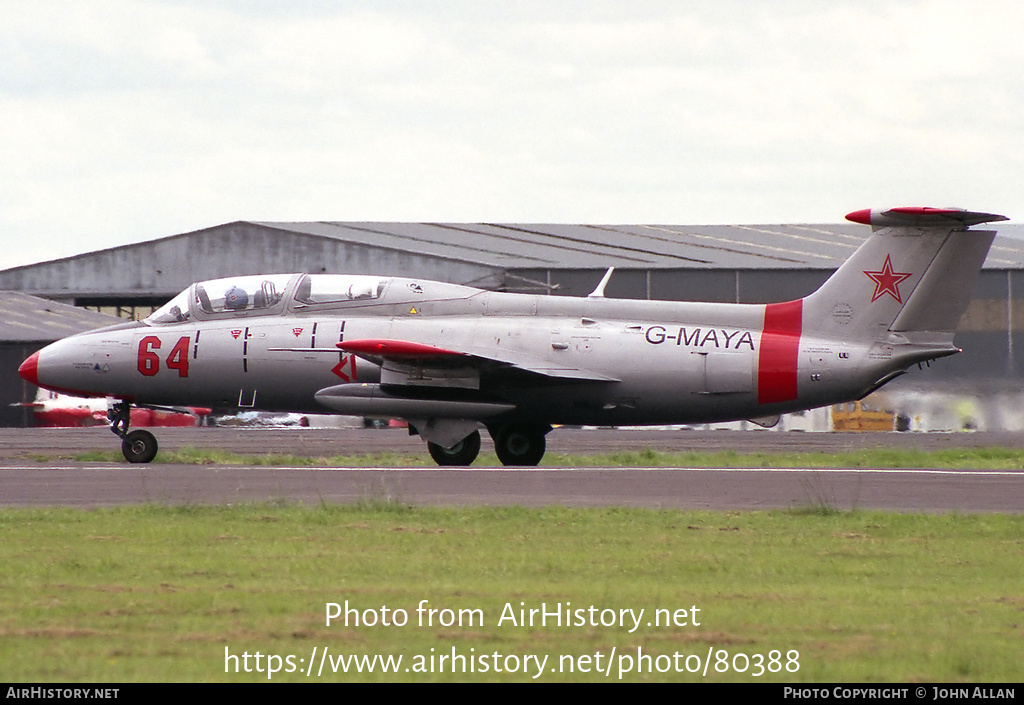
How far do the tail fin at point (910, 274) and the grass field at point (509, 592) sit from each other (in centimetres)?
739

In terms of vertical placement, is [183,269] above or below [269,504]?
above

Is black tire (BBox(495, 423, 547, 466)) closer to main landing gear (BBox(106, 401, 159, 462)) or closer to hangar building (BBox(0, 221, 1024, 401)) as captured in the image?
main landing gear (BBox(106, 401, 159, 462))

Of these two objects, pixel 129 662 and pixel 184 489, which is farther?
pixel 184 489

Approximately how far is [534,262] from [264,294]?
26973mm

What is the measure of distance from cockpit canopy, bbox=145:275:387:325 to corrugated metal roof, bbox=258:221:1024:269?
25.0m

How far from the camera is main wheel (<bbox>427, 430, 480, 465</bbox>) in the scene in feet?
74.5

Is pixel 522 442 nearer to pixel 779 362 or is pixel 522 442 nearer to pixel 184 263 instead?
pixel 779 362

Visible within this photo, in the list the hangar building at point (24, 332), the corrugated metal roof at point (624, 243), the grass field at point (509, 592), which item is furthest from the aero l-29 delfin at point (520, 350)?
the corrugated metal roof at point (624, 243)

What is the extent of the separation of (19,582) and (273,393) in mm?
13732

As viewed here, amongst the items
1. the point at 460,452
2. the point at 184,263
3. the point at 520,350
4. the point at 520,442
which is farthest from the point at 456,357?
the point at 184,263

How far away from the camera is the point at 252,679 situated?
6801mm

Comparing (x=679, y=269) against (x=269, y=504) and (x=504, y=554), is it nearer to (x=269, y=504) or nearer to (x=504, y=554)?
(x=269, y=504)

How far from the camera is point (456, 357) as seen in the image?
72.6 feet
